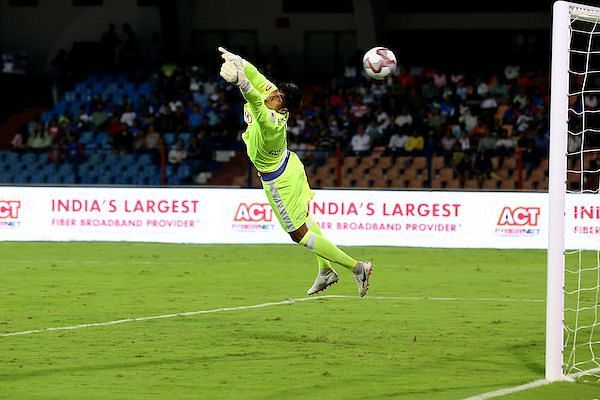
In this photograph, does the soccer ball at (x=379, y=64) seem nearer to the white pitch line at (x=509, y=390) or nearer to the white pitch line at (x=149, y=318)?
the white pitch line at (x=149, y=318)

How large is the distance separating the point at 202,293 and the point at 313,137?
56.4ft

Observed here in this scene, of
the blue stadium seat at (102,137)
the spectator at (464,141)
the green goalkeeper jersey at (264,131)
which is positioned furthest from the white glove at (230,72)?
the blue stadium seat at (102,137)

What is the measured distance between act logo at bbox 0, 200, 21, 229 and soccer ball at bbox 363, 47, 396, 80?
13752mm

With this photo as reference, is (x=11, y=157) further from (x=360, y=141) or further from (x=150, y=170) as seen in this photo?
(x=360, y=141)

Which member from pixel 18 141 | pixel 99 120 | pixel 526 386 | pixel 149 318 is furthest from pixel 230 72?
pixel 18 141

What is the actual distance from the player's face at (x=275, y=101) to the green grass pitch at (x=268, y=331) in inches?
86.8

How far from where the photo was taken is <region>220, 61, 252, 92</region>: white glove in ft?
37.5

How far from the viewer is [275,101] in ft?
41.4

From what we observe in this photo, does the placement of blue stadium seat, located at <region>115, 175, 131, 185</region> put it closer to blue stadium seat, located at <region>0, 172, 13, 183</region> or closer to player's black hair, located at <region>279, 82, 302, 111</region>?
blue stadium seat, located at <region>0, 172, 13, 183</region>

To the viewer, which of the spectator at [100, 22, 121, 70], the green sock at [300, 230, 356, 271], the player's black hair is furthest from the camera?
the spectator at [100, 22, 121, 70]

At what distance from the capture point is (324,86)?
38.5m

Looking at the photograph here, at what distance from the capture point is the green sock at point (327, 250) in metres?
12.7

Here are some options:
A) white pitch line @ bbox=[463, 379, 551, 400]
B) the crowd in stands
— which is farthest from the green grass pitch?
the crowd in stands

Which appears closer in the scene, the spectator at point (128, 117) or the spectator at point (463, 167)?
the spectator at point (463, 167)
